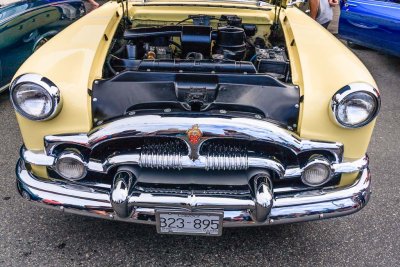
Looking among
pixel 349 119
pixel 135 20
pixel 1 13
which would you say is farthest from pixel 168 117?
pixel 1 13

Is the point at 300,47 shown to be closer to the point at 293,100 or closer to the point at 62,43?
the point at 293,100

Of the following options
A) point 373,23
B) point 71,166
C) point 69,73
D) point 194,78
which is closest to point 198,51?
point 194,78

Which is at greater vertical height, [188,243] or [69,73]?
[69,73]

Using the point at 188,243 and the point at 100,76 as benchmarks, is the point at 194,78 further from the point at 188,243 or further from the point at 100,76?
the point at 188,243

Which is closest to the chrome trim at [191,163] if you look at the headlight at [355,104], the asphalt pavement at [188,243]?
the headlight at [355,104]

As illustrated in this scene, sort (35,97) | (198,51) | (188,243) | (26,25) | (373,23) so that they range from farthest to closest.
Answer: (373,23), (26,25), (198,51), (188,243), (35,97)

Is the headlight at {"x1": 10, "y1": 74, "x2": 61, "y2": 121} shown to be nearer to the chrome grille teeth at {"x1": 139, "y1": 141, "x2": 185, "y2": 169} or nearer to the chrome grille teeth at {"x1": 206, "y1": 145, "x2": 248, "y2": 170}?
the chrome grille teeth at {"x1": 139, "y1": 141, "x2": 185, "y2": 169}

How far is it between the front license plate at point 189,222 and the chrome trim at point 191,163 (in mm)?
217

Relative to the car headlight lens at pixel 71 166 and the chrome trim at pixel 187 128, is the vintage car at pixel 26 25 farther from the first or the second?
the chrome trim at pixel 187 128

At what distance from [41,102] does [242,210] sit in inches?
41.5

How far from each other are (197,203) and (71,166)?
63 cm

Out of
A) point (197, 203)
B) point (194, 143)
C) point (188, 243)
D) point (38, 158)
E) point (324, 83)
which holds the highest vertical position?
point (324, 83)

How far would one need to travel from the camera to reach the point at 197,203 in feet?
6.27

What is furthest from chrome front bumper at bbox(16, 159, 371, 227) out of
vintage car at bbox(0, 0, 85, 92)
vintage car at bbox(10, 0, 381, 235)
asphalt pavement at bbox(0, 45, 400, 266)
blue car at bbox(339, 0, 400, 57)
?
blue car at bbox(339, 0, 400, 57)
